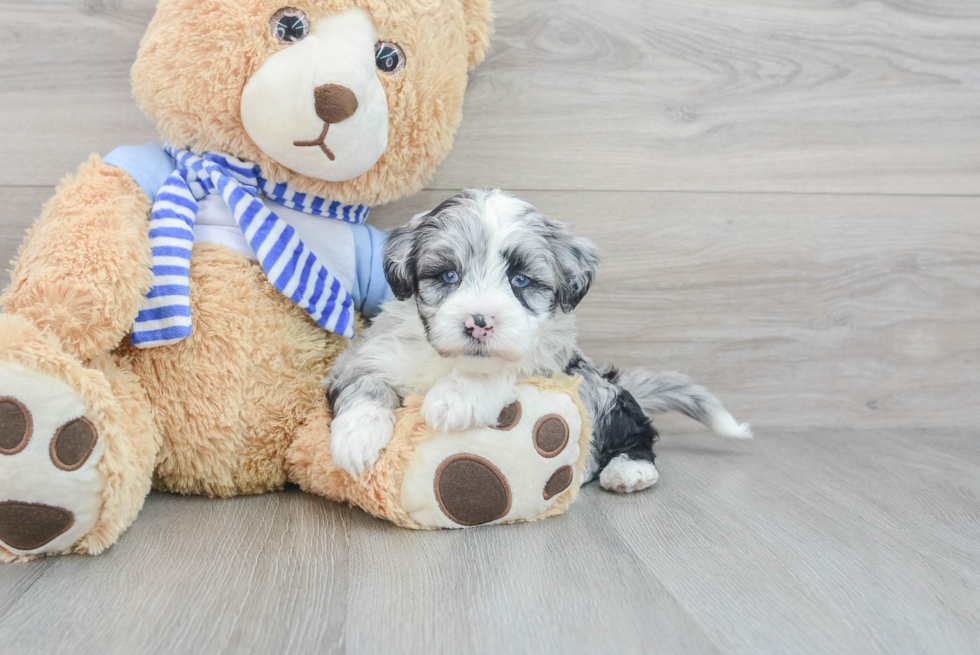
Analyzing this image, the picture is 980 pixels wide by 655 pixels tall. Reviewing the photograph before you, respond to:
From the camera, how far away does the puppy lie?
1.19m

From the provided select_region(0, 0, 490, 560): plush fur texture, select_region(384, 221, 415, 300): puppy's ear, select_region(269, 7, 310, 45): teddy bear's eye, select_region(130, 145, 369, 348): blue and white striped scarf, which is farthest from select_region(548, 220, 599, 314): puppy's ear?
select_region(269, 7, 310, 45): teddy bear's eye

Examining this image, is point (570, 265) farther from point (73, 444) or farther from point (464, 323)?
point (73, 444)

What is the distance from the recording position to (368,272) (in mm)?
1575

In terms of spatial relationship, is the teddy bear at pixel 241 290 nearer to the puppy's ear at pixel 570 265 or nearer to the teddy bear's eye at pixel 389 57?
the teddy bear's eye at pixel 389 57

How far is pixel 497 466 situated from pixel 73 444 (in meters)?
0.66

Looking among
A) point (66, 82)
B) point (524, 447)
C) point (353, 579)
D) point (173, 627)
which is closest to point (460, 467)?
point (524, 447)

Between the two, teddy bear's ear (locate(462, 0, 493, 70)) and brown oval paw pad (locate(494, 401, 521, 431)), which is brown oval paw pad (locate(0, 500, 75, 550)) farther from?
teddy bear's ear (locate(462, 0, 493, 70))

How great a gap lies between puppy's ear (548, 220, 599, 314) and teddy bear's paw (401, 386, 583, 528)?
0.61ft

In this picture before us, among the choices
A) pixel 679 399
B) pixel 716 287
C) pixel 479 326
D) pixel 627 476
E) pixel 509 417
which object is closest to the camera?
pixel 479 326

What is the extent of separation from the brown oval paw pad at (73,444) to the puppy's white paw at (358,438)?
372 millimetres

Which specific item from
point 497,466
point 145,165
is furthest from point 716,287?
point 145,165

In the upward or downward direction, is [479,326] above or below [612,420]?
above

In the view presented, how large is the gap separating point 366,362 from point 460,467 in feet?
0.96

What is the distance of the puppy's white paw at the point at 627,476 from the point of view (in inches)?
60.2
